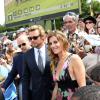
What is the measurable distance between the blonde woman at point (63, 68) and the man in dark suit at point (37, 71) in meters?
0.39

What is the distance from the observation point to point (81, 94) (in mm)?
2119

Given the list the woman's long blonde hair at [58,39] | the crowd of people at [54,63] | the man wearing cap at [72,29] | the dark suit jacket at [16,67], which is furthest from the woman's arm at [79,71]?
the dark suit jacket at [16,67]

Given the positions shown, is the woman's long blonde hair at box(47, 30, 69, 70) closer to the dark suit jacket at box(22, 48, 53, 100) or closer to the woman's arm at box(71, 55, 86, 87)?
the woman's arm at box(71, 55, 86, 87)

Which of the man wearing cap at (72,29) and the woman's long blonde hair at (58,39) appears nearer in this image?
the woman's long blonde hair at (58,39)

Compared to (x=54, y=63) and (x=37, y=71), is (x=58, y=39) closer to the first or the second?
(x=54, y=63)

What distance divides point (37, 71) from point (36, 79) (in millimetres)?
110

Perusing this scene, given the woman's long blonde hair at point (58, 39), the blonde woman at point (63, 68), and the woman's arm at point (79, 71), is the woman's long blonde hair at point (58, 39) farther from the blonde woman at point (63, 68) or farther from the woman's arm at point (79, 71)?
the woman's arm at point (79, 71)

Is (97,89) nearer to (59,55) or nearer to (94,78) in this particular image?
(94,78)

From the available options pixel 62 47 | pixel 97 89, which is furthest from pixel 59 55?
pixel 97 89

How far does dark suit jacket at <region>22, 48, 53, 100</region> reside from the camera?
5.45 m

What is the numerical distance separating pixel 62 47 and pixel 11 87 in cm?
185

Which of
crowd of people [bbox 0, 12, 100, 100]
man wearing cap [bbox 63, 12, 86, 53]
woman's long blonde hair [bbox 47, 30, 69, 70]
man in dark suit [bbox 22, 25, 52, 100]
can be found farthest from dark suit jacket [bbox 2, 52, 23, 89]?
woman's long blonde hair [bbox 47, 30, 69, 70]

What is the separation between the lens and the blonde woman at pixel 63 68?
186 inches

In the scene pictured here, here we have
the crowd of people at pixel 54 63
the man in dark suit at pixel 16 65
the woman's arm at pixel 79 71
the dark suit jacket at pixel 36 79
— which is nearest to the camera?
the woman's arm at pixel 79 71
